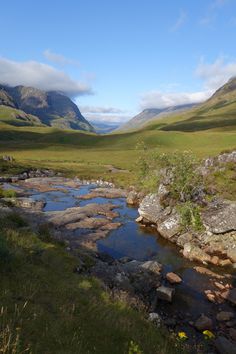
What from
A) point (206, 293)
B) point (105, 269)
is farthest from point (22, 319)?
point (206, 293)

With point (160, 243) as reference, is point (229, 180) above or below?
above

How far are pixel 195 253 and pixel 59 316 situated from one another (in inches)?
1121

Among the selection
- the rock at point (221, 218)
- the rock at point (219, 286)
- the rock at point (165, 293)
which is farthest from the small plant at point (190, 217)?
the rock at point (165, 293)

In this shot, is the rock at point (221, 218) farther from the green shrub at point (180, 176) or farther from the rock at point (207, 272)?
the rock at point (207, 272)

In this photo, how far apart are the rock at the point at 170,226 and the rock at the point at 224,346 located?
82.7 feet

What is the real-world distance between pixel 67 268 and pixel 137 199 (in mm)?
46958

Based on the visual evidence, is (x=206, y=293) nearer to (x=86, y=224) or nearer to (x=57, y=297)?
Result: (x=57, y=297)

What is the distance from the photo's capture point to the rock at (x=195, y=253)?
37.5 meters

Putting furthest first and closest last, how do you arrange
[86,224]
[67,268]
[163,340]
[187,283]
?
[86,224] → [187,283] → [67,268] → [163,340]

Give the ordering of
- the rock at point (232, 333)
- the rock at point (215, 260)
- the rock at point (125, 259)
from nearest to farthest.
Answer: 1. the rock at point (232, 333)
2. the rock at point (125, 259)
3. the rock at point (215, 260)

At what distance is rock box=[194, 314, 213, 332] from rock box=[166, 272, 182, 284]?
7.18 meters

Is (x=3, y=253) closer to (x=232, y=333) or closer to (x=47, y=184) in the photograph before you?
(x=232, y=333)

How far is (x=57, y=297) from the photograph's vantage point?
14438 mm

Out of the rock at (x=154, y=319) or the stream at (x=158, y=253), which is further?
the stream at (x=158, y=253)
